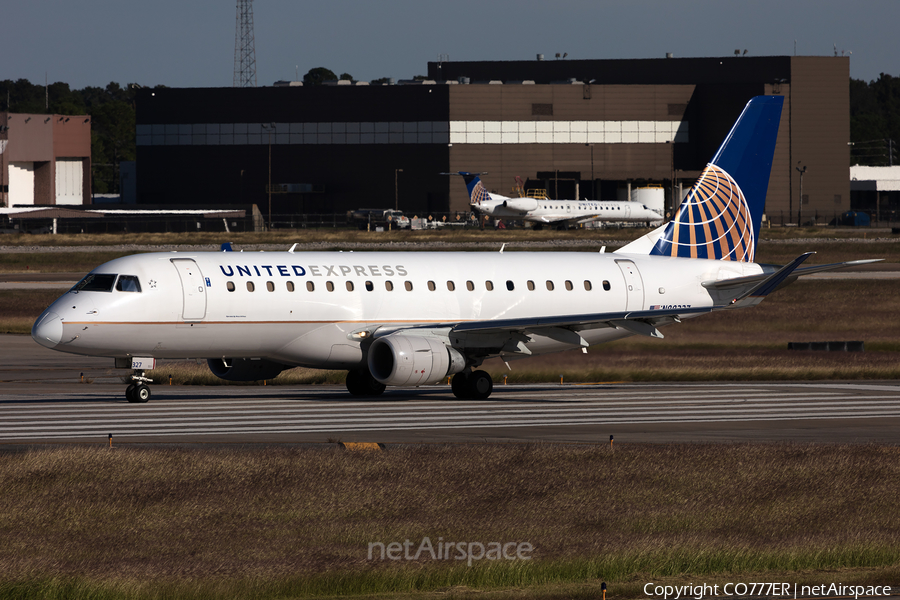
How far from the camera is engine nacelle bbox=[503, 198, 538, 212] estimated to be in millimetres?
143000

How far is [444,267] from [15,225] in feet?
428

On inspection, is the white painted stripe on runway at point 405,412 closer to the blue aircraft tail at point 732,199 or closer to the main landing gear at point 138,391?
the main landing gear at point 138,391

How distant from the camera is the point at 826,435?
26.8m

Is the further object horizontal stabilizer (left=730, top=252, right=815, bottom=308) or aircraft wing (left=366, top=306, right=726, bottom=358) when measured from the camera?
horizontal stabilizer (left=730, top=252, right=815, bottom=308)

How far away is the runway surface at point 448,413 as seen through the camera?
26.4 meters

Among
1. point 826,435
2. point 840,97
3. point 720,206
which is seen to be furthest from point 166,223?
point 826,435

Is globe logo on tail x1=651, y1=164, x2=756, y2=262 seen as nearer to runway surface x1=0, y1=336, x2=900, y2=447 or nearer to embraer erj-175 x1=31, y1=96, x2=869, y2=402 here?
embraer erj-175 x1=31, y1=96, x2=869, y2=402

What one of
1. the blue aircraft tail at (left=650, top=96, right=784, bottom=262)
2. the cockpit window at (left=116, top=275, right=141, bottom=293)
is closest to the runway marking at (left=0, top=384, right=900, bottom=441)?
the cockpit window at (left=116, top=275, right=141, bottom=293)

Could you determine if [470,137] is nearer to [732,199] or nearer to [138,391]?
[732,199]

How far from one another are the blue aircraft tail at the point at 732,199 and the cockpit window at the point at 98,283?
18.8 meters

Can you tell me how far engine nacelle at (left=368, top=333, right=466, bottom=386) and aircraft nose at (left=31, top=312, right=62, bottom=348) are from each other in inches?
329

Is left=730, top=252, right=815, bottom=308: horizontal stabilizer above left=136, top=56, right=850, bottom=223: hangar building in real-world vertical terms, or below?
below

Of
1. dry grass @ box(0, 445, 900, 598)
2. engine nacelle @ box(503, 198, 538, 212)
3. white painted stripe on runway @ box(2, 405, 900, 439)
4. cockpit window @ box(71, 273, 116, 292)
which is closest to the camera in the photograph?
dry grass @ box(0, 445, 900, 598)

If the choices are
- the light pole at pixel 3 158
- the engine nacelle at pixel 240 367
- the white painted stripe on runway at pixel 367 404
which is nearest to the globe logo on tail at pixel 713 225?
the white painted stripe on runway at pixel 367 404
